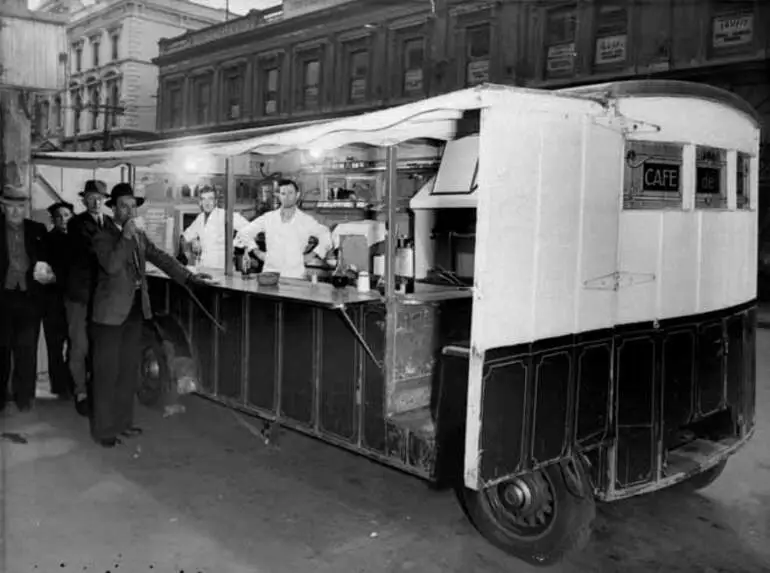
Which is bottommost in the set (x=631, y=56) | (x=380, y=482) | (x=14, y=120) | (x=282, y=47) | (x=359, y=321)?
(x=380, y=482)

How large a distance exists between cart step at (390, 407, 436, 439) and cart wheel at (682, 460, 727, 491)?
85.5 inches

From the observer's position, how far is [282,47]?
3011 cm

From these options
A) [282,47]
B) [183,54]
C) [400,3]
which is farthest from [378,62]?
[183,54]

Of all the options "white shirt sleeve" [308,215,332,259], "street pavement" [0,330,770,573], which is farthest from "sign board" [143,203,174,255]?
"street pavement" [0,330,770,573]

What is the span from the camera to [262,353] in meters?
5.89

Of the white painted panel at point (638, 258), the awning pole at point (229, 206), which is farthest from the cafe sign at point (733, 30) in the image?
the white painted panel at point (638, 258)

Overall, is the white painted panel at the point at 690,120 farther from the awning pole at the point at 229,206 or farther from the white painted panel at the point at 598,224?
the awning pole at the point at 229,206

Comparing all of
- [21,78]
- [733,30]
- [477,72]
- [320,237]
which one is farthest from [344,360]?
[477,72]

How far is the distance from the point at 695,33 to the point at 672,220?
57.3 ft

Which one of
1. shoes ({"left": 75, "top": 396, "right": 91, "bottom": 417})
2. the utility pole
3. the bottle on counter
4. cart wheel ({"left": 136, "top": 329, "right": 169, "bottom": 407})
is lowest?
shoes ({"left": 75, "top": 396, "right": 91, "bottom": 417})

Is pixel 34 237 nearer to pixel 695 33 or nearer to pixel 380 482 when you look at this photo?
pixel 380 482

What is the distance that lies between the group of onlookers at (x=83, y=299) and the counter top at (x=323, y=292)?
491 mm

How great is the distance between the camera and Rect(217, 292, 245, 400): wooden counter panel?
6188 millimetres

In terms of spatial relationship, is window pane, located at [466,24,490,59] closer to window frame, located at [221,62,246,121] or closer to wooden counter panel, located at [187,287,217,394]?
window frame, located at [221,62,246,121]
